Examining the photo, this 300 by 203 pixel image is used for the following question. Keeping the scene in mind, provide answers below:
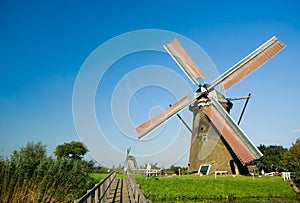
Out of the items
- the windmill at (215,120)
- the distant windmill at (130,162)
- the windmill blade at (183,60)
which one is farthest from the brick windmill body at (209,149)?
the distant windmill at (130,162)

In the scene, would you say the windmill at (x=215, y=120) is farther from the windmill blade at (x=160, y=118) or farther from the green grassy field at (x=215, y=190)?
the green grassy field at (x=215, y=190)

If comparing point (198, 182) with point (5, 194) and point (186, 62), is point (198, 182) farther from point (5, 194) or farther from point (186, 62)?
point (5, 194)

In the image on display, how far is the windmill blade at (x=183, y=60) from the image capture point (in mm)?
22625

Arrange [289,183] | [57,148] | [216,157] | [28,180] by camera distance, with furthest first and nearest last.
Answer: [57,148] < [216,157] < [289,183] < [28,180]

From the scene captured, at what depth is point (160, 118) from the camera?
20.4 m

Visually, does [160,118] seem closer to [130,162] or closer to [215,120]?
[215,120]

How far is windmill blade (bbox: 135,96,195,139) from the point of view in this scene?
63.6 feet

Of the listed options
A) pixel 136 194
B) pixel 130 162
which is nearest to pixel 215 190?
pixel 136 194

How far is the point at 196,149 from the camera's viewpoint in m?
23.7

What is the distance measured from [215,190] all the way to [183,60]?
34.1 feet

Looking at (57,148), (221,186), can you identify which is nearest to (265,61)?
(221,186)

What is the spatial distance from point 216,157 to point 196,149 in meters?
1.77

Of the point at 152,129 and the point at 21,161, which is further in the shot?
the point at 152,129

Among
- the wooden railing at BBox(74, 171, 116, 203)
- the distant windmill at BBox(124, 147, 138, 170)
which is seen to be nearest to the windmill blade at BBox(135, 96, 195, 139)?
the wooden railing at BBox(74, 171, 116, 203)
